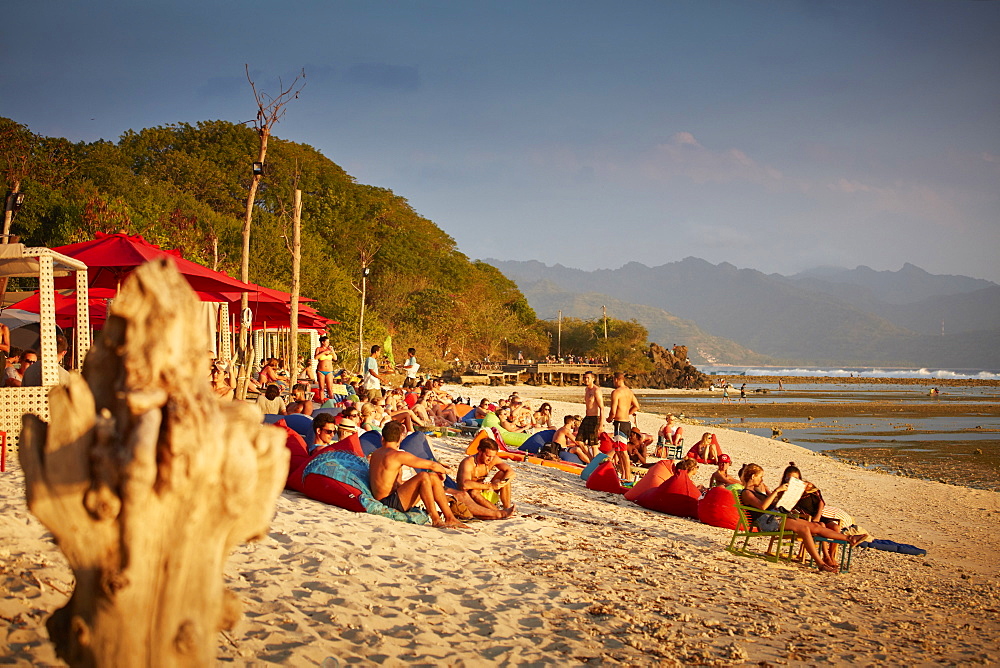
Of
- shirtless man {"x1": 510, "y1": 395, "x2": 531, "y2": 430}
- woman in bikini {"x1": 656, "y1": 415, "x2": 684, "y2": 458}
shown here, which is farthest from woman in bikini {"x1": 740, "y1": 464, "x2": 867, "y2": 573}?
shirtless man {"x1": 510, "y1": 395, "x2": 531, "y2": 430}

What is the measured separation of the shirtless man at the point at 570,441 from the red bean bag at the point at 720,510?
3678 millimetres

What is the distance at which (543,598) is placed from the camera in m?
4.83

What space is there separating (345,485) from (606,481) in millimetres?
4187

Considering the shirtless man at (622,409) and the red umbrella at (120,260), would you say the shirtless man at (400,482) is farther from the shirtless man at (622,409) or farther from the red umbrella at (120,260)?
the shirtless man at (622,409)

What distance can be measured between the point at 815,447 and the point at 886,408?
18.2 meters

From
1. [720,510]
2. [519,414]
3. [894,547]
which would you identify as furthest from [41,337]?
[519,414]

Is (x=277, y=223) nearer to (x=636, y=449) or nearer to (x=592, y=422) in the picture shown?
(x=592, y=422)

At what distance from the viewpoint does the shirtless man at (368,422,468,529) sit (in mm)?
6598

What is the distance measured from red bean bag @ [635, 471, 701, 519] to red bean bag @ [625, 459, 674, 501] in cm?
21

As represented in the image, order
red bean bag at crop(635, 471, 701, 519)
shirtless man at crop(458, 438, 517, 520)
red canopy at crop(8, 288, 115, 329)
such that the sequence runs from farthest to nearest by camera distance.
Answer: red canopy at crop(8, 288, 115, 329) < red bean bag at crop(635, 471, 701, 519) < shirtless man at crop(458, 438, 517, 520)

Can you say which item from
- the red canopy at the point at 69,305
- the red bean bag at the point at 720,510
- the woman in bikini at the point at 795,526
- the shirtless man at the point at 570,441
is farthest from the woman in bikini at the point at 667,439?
the red canopy at the point at 69,305

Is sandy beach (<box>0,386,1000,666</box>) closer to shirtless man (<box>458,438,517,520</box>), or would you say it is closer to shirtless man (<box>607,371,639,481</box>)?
shirtless man (<box>458,438,517,520</box>)

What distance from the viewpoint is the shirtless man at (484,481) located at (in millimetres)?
7027

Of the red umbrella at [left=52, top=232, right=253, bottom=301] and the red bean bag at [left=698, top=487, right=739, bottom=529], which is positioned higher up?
the red umbrella at [left=52, top=232, right=253, bottom=301]
